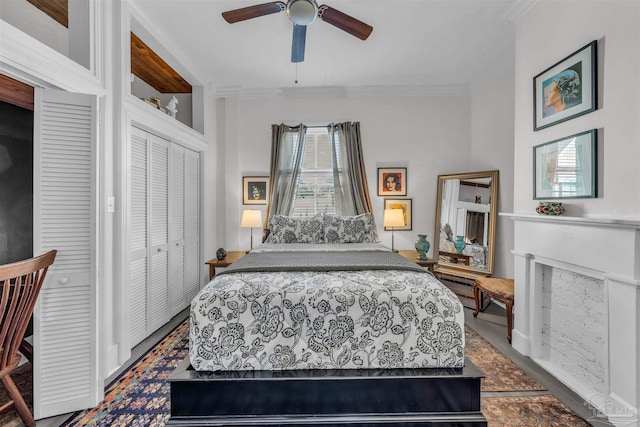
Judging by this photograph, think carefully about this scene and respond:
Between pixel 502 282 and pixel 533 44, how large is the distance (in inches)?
84.0

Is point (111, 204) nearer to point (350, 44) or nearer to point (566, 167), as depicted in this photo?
point (350, 44)

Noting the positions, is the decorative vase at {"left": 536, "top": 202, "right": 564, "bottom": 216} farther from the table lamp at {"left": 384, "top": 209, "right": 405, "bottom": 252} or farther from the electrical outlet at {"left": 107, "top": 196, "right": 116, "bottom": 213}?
the electrical outlet at {"left": 107, "top": 196, "right": 116, "bottom": 213}

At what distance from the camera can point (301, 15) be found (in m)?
2.07

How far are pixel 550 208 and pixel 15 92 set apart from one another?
3.82 metres

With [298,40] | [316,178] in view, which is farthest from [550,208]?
[316,178]

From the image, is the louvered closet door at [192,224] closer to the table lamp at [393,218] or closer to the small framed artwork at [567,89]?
the table lamp at [393,218]

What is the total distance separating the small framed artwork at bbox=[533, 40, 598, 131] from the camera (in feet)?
6.30

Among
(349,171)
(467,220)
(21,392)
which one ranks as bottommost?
(21,392)

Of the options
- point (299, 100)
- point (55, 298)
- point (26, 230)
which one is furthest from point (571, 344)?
point (26, 230)

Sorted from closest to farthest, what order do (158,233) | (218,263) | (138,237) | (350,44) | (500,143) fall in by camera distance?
(138,237), (158,233), (350,44), (218,263), (500,143)

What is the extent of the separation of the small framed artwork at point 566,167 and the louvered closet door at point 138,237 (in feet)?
10.8

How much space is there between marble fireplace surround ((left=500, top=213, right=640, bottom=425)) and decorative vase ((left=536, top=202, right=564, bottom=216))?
0.04m

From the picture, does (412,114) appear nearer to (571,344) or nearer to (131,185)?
(571,344)

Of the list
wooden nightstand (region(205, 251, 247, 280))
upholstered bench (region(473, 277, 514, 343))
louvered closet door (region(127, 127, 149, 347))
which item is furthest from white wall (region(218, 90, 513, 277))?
louvered closet door (region(127, 127, 149, 347))
